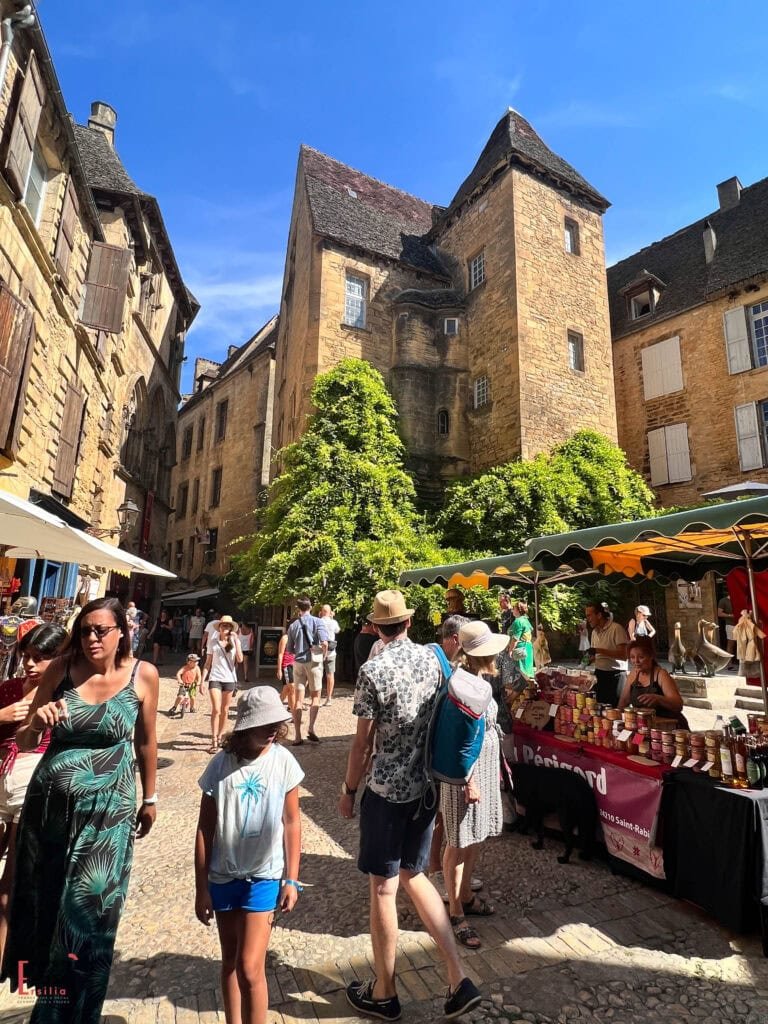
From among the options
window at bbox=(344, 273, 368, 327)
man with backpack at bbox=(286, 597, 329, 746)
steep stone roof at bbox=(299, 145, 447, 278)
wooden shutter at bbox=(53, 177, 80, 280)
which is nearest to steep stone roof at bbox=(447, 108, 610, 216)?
steep stone roof at bbox=(299, 145, 447, 278)

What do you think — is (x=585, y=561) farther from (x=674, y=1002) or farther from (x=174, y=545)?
(x=174, y=545)

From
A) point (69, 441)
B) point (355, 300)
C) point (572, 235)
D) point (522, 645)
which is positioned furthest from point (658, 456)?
point (69, 441)

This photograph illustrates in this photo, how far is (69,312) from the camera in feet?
34.4

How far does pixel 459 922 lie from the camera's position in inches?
115

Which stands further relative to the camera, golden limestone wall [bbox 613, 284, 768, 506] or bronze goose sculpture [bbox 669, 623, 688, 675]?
golden limestone wall [bbox 613, 284, 768, 506]

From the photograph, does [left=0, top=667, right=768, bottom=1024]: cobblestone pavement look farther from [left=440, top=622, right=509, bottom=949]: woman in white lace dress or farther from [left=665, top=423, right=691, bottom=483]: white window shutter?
[left=665, top=423, right=691, bottom=483]: white window shutter

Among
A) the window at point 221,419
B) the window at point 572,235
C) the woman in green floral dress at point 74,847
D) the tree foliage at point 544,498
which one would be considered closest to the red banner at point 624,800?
the woman in green floral dress at point 74,847

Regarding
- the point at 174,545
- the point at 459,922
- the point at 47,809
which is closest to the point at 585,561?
the point at 459,922

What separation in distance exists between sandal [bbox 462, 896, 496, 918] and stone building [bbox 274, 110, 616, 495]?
1337cm

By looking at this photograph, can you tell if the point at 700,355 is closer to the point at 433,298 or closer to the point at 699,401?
the point at 699,401

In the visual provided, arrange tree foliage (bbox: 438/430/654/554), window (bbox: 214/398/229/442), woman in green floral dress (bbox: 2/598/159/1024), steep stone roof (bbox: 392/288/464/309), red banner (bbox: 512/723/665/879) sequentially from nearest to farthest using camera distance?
woman in green floral dress (bbox: 2/598/159/1024), red banner (bbox: 512/723/665/879), tree foliage (bbox: 438/430/654/554), steep stone roof (bbox: 392/288/464/309), window (bbox: 214/398/229/442)

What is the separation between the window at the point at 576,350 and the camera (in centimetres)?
1745

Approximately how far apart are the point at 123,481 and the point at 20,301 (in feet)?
32.0

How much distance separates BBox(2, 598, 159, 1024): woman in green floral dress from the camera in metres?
1.89
